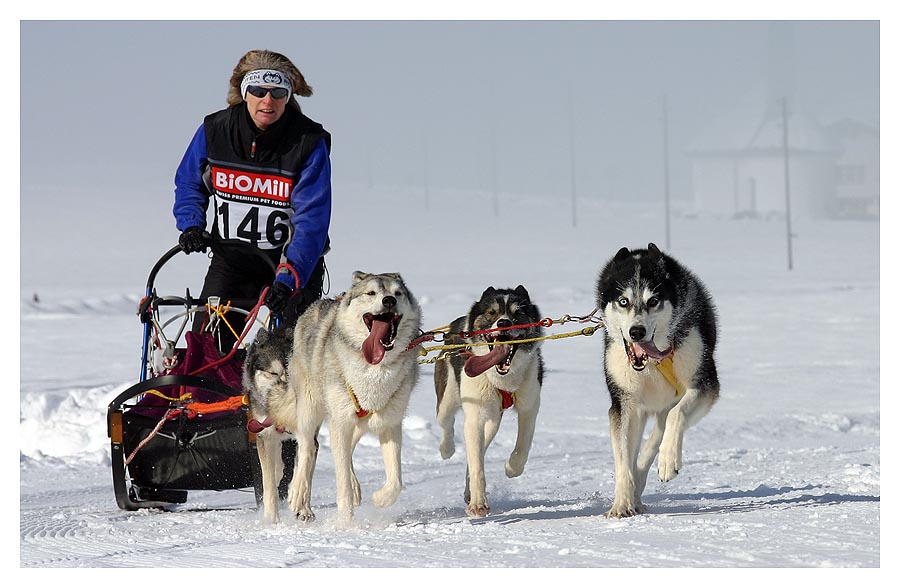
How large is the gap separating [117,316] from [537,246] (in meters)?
23.9

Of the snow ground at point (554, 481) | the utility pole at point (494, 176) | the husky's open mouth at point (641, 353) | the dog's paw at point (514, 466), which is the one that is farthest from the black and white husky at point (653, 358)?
the utility pole at point (494, 176)

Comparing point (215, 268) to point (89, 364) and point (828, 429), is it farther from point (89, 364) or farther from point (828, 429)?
point (89, 364)

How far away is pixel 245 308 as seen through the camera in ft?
16.6

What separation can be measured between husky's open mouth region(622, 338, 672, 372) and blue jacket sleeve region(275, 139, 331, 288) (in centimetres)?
137

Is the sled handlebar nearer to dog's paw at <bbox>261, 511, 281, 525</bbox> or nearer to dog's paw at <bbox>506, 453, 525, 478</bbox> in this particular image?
dog's paw at <bbox>261, 511, 281, 525</bbox>

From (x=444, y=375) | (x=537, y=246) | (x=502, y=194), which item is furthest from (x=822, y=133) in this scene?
(x=444, y=375)

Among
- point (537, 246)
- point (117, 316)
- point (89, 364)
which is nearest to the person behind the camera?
point (89, 364)

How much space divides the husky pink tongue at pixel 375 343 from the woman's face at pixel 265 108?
4.00 ft

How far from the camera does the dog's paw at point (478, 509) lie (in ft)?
15.3

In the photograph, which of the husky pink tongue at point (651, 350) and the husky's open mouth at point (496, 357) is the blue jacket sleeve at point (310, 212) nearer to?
the husky's open mouth at point (496, 357)

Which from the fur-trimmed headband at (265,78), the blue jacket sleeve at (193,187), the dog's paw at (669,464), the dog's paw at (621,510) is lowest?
the dog's paw at (621,510)

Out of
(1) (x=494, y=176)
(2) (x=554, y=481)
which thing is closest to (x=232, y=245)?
(2) (x=554, y=481)

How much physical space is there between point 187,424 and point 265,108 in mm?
1351

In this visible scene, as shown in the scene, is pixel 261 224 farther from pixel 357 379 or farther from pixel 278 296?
pixel 357 379
